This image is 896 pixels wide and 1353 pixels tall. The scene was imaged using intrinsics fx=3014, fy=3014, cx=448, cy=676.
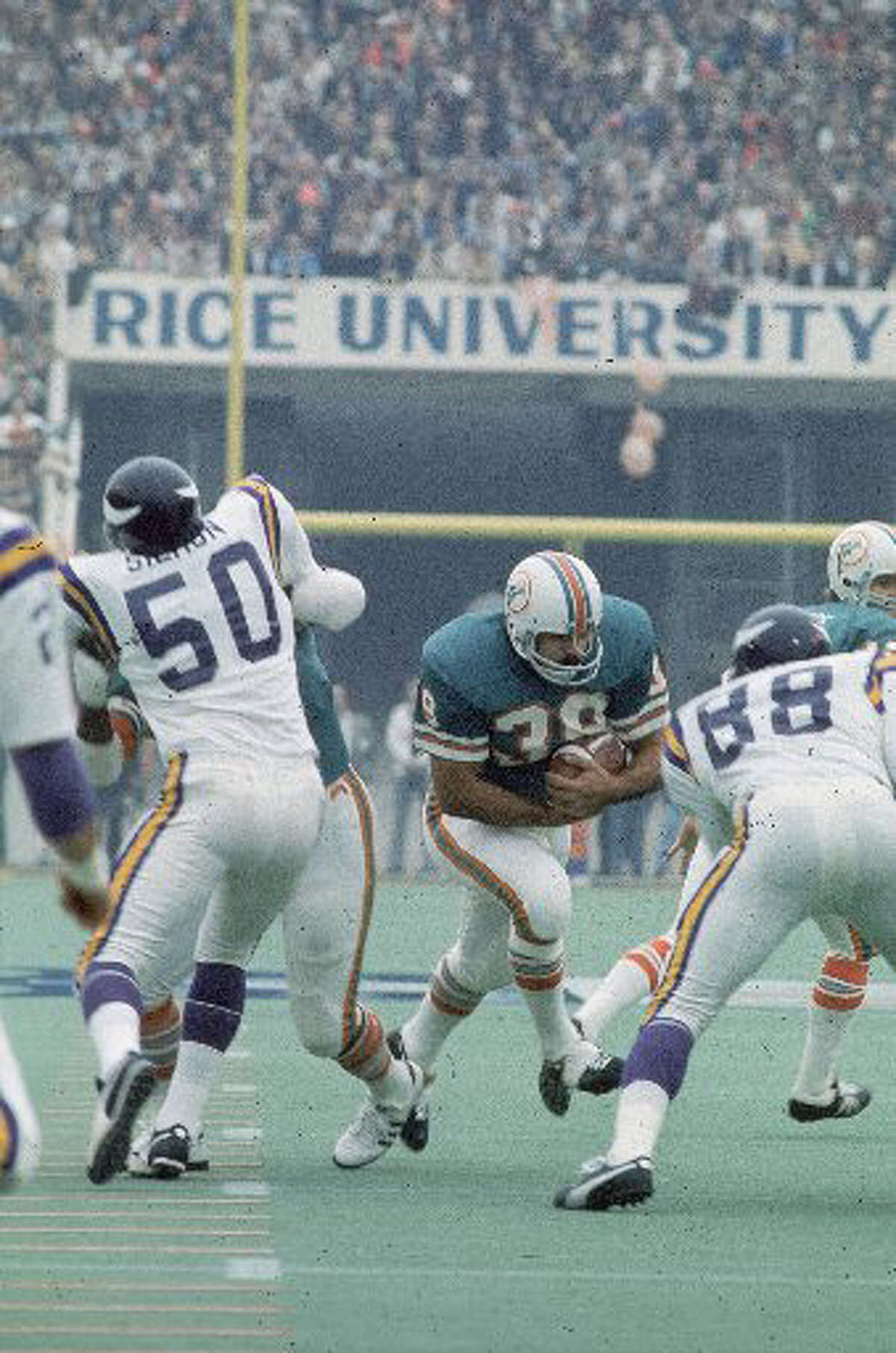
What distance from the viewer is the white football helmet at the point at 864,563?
801 centimetres

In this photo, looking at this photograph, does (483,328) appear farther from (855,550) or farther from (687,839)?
(687,839)

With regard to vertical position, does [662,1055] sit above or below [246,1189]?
above

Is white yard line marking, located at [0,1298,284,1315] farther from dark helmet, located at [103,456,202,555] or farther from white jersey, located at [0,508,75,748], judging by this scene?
dark helmet, located at [103,456,202,555]

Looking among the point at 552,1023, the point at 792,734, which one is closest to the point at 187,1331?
the point at 792,734

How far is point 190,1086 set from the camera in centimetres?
626

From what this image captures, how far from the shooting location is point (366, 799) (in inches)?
255

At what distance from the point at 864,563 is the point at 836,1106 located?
1.50 m

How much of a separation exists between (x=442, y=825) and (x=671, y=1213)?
147 cm

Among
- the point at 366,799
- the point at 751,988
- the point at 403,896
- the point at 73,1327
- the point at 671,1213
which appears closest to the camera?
the point at 73,1327

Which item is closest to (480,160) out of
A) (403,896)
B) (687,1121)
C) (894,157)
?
(894,157)

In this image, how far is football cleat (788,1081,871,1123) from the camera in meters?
7.37

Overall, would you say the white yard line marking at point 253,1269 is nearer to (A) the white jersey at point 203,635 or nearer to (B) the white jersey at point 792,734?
(A) the white jersey at point 203,635

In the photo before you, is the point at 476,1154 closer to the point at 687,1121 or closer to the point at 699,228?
the point at 687,1121

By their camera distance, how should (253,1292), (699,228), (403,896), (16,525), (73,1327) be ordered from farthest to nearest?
(699,228)
(403,896)
(253,1292)
(73,1327)
(16,525)
